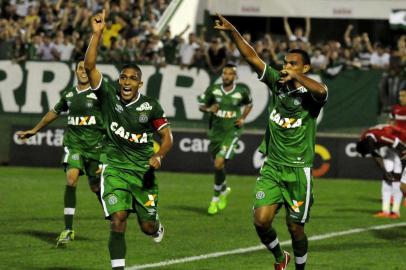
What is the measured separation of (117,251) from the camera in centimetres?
1102

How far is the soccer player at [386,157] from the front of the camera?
18953 mm

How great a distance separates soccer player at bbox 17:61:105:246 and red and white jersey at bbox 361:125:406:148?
569 cm

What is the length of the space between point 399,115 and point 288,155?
23.5 feet

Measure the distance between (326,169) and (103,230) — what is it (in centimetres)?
1234

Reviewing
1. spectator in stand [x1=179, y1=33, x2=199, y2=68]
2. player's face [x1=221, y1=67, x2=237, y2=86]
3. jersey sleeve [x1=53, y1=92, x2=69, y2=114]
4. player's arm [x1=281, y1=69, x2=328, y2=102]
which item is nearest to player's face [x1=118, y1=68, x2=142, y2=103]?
player's arm [x1=281, y1=69, x2=328, y2=102]

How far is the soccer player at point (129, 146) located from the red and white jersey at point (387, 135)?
776 cm

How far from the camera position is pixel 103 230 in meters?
16.3

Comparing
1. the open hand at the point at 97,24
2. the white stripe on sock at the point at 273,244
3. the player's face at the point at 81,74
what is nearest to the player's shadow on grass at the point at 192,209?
the player's face at the point at 81,74

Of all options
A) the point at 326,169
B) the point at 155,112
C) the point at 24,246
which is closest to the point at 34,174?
the point at 326,169

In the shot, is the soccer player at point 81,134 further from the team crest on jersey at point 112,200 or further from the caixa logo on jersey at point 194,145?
the caixa logo on jersey at point 194,145

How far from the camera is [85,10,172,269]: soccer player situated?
11.4 meters

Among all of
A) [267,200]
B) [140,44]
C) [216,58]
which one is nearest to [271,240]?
[267,200]

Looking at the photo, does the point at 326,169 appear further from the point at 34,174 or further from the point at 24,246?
the point at 24,246

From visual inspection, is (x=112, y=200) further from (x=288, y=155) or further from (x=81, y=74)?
(x=81, y=74)
